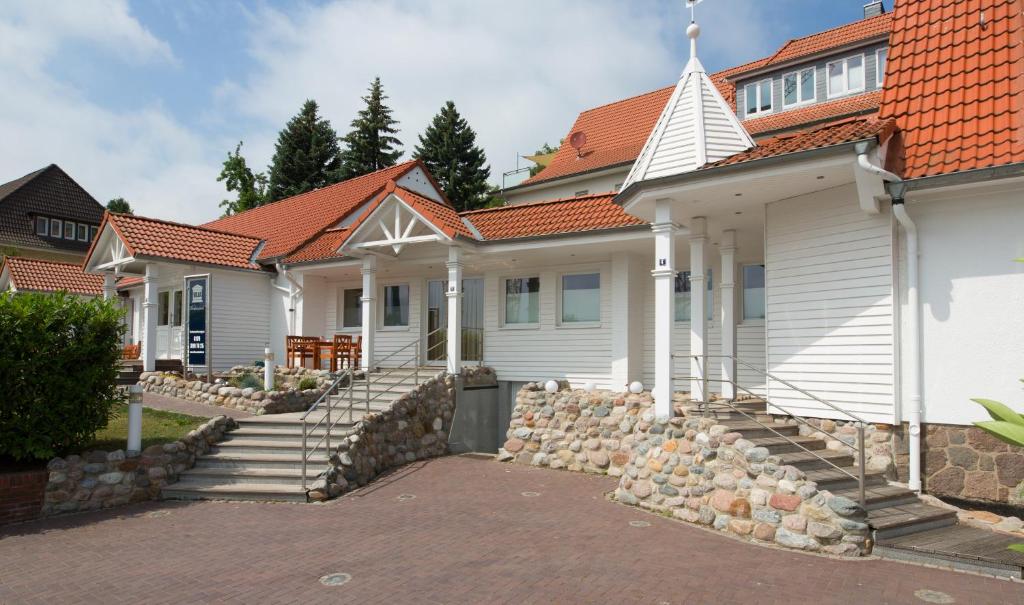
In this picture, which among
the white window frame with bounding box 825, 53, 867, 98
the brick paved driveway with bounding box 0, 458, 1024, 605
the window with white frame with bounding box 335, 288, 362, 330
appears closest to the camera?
the brick paved driveway with bounding box 0, 458, 1024, 605

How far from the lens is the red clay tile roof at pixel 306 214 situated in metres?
19.5

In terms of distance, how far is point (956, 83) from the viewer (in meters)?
9.19

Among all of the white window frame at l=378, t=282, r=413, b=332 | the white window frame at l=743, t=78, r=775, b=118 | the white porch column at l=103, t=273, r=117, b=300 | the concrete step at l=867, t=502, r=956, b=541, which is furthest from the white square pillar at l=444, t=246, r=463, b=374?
the white window frame at l=743, t=78, r=775, b=118

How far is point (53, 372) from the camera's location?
8602 mm

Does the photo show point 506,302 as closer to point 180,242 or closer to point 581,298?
point 581,298

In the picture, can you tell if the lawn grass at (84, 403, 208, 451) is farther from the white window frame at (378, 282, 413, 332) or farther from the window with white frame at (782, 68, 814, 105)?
the window with white frame at (782, 68, 814, 105)

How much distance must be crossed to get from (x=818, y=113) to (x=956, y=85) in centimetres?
1305

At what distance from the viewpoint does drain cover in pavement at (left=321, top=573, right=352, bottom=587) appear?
235 inches

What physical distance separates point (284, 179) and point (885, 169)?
40.1 metres

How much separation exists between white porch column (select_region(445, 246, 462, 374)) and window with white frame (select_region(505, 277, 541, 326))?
1559 mm

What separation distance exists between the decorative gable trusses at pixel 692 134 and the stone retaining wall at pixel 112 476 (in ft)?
25.7

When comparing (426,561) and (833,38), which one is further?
(833,38)

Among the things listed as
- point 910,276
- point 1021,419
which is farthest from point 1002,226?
point 1021,419

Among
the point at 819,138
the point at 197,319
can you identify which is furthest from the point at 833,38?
the point at 197,319
